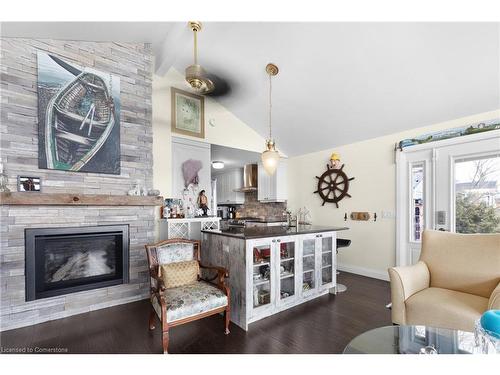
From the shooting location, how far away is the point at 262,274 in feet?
8.28

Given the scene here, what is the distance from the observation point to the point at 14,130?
2.46 m

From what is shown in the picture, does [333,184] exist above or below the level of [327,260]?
above

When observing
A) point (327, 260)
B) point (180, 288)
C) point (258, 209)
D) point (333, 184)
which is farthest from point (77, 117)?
point (258, 209)

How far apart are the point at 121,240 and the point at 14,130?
1569 millimetres

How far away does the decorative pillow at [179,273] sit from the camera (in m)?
2.32

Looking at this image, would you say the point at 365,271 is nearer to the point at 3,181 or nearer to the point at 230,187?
the point at 230,187

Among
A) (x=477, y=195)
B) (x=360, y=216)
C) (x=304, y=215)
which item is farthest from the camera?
(x=304, y=215)

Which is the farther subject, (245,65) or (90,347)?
(245,65)

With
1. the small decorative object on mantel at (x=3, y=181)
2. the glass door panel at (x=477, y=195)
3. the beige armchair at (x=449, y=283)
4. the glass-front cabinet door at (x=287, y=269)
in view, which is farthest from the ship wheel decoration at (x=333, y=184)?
the small decorative object on mantel at (x=3, y=181)

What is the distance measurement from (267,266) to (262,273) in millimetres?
91

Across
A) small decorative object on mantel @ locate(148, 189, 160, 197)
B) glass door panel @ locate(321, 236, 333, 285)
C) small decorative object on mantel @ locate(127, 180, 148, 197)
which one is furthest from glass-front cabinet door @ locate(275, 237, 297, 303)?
small decorative object on mantel @ locate(127, 180, 148, 197)
